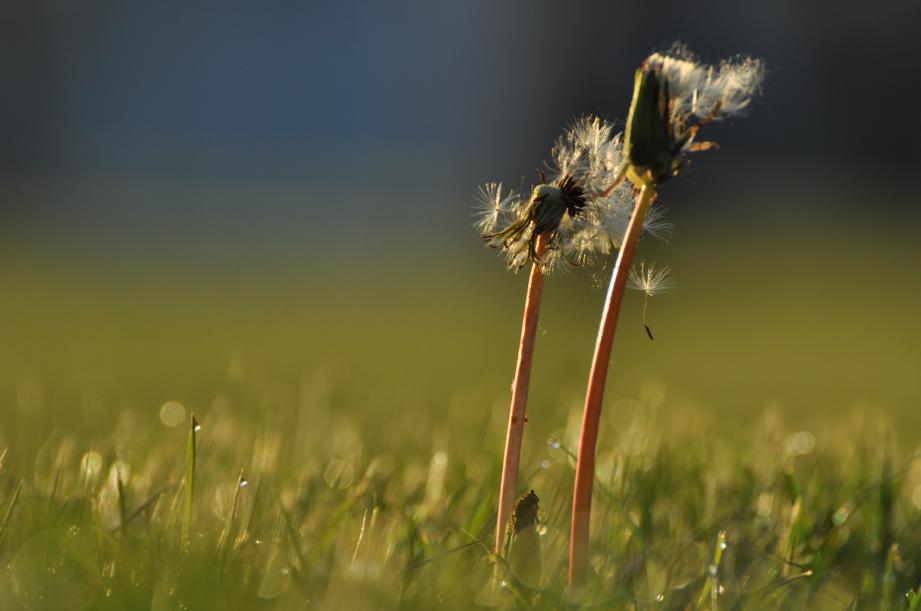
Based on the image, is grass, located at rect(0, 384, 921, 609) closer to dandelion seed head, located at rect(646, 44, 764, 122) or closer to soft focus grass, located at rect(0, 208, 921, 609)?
soft focus grass, located at rect(0, 208, 921, 609)

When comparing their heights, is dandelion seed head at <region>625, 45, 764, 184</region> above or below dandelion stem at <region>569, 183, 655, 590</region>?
above

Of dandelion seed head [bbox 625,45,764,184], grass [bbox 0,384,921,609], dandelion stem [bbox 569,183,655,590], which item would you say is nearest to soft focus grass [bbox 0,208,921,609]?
grass [bbox 0,384,921,609]

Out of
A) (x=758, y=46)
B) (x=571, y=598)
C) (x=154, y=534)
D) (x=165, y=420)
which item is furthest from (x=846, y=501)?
(x=758, y=46)

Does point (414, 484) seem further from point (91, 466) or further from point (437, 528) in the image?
point (91, 466)

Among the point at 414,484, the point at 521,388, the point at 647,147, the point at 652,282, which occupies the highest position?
the point at 647,147

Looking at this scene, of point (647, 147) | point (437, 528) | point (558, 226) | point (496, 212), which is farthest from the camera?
point (437, 528)

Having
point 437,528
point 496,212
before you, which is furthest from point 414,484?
point 496,212

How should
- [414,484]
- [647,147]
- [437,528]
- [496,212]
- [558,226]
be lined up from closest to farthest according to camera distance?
[647,147]
[558,226]
[496,212]
[437,528]
[414,484]

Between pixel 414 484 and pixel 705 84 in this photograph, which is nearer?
pixel 705 84
